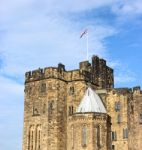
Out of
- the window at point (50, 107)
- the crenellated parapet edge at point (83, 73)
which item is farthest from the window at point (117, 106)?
the window at point (50, 107)

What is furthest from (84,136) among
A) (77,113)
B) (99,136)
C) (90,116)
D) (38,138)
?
(38,138)

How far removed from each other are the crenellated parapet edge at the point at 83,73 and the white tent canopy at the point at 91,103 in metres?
3.06

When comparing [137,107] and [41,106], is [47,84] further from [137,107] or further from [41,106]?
[137,107]

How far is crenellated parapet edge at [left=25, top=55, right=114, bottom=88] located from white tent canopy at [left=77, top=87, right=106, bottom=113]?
3.06m

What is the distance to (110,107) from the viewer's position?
280 feet

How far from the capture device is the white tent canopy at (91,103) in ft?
268

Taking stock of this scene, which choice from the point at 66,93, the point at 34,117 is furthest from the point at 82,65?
the point at 34,117

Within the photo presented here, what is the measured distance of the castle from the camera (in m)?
80.6

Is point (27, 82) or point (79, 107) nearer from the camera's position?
point (79, 107)

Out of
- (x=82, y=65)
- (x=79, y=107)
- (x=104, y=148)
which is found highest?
(x=82, y=65)

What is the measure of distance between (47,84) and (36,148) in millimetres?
9880

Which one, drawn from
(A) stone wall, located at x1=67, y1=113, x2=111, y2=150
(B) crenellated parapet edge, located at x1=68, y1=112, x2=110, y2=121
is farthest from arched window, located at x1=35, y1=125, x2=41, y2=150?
(B) crenellated parapet edge, located at x1=68, y1=112, x2=110, y2=121

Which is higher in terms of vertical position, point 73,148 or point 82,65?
point 82,65

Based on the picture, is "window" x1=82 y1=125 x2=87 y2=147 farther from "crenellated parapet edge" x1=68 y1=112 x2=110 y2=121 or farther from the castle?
"crenellated parapet edge" x1=68 y1=112 x2=110 y2=121
